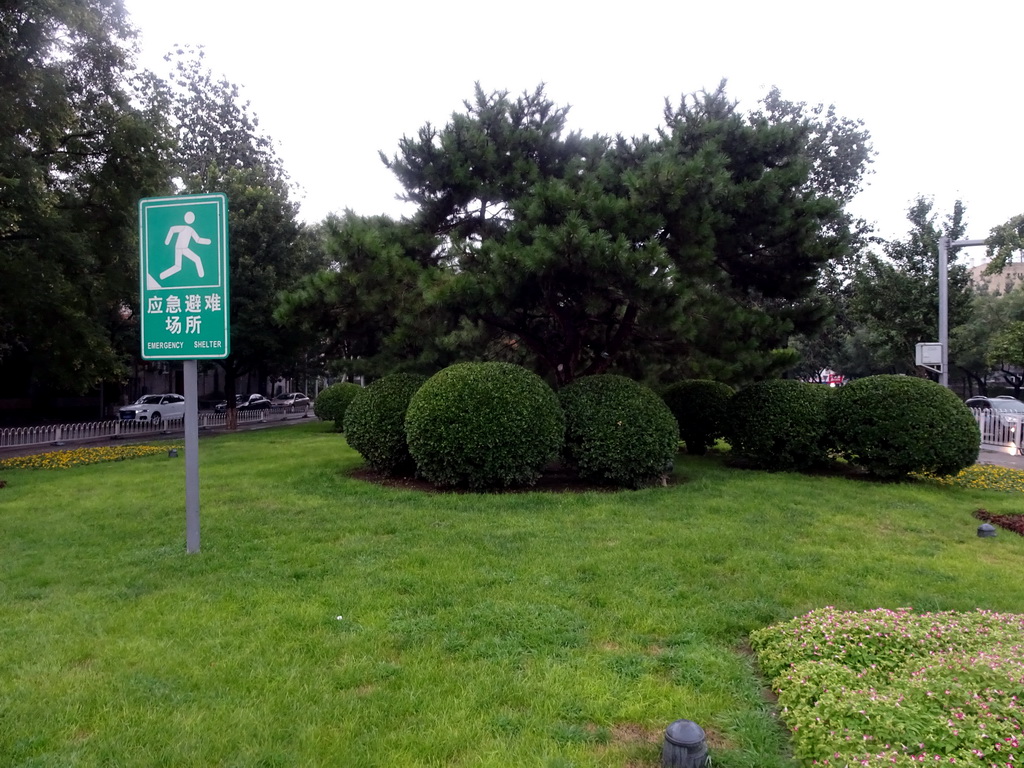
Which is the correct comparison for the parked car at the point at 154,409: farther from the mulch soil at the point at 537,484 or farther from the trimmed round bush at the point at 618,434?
the trimmed round bush at the point at 618,434

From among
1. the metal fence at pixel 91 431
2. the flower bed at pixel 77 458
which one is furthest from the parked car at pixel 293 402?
the flower bed at pixel 77 458

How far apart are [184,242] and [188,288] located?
1.27 feet

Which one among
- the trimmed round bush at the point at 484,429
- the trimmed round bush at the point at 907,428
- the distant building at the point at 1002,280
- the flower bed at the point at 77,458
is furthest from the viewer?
the distant building at the point at 1002,280

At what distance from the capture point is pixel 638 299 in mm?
8492

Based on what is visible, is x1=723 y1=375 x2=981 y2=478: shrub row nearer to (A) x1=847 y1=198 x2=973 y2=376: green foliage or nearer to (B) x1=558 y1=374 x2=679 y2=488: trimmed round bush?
(B) x1=558 y1=374 x2=679 y2=488: trimmed round bush

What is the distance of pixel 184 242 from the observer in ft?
18.7

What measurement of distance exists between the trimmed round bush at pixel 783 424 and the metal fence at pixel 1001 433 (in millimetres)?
7325

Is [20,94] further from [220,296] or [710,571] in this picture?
[710,571]

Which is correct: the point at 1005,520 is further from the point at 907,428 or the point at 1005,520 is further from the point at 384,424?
the point at 384,424

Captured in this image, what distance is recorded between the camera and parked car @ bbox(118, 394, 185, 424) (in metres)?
26.6

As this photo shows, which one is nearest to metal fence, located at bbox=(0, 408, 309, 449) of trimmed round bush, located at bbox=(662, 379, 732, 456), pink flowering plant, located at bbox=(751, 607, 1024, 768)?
trimmed round bush, located at bbox=(662, 379, 732, 456)

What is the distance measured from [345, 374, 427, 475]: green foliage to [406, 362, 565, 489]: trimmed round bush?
0.90 metres

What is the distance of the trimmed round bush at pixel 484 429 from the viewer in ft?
26.3

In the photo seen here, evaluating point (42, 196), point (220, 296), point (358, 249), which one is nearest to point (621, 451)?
point (358, 249)
